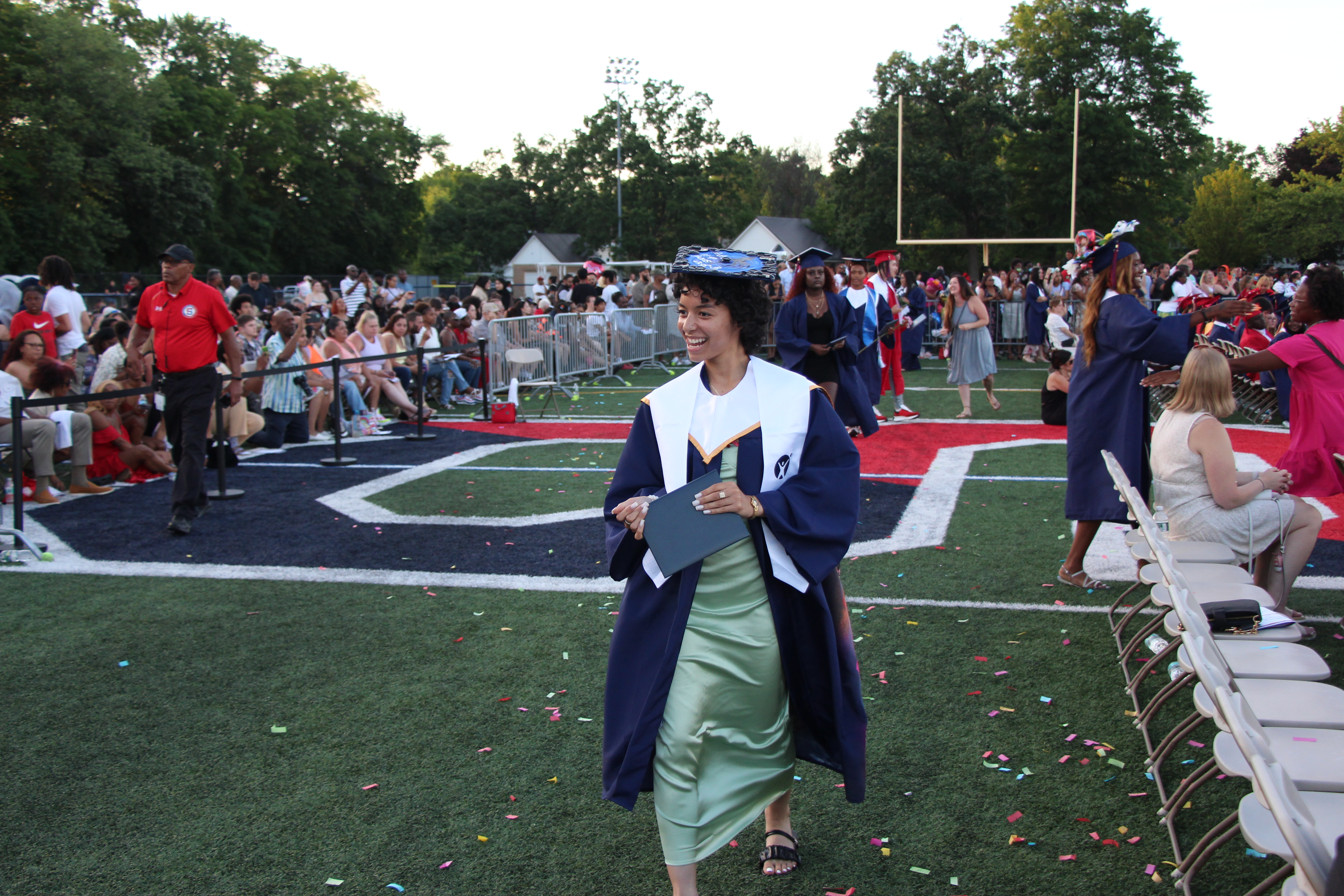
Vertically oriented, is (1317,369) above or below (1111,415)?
above

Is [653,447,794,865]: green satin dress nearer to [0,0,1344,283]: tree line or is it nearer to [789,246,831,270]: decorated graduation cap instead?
[789,246,831,270]: decorated graduation cap

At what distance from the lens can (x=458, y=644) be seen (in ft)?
17.1

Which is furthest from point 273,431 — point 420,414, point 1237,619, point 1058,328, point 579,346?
point 1058,328

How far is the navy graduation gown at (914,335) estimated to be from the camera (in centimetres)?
1978

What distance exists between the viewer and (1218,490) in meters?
4.95

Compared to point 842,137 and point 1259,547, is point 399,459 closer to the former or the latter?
point 1259,547

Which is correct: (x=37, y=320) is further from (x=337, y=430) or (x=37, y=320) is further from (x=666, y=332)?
(x=666, y=332)

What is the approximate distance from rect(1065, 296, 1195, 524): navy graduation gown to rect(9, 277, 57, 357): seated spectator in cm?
960

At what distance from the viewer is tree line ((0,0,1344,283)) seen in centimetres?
3806

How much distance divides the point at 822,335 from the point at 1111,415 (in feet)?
11.7

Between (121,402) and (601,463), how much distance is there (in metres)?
4.71

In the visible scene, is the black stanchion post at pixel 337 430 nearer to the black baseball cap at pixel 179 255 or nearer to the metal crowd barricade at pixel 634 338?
the black baseball cap at pixel 179 255

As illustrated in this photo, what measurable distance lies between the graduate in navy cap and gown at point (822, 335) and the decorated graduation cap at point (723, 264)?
604 cm

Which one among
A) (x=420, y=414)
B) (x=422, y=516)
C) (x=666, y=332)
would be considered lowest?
(x=422, y=516)
